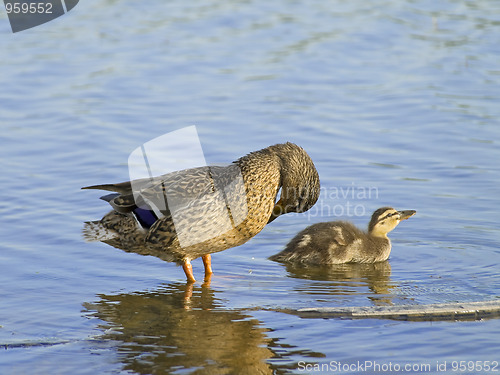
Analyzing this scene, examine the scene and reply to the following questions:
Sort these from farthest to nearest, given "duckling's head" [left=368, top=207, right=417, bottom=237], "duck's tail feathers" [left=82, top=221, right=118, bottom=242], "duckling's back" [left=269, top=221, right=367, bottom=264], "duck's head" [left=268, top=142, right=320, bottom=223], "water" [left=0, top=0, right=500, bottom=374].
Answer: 1. "duckling's head" [left=368, top=207, right=417, bottom=237]
2. "duckling's back" [left=269, top=221, right=367, bottom=264]
3. "duck's tail feathers" [left=82, top=221, right=118, bottom=242]
4. "duck's head" [left=268, top=142, right=320, bottom=223]
5. "water" [left=0, top=0, right=500, bottom=374]

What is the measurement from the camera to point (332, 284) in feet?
19.1

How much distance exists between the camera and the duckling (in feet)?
20.9

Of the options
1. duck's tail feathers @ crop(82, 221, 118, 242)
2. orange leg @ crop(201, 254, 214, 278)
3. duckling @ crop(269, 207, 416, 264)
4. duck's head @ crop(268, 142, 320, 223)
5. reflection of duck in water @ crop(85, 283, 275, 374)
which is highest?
duck's head @ crop(268, 142, 320, 223)

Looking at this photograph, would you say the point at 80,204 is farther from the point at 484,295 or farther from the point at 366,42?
the point at 366,42

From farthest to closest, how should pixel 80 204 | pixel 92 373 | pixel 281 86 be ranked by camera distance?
1. pixel 281 86
2. pixel 80 204
3. pixel 92 373

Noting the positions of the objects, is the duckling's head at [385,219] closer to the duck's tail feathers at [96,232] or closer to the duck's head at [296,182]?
the duck's head at [296,182]

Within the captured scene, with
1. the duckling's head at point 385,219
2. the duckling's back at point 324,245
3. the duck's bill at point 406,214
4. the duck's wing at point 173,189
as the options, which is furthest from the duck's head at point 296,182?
the duck's bill at point 406,214

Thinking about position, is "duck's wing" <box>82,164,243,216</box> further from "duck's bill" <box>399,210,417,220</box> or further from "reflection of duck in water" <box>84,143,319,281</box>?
"duck's bill" <box>399,210,417,220</box>

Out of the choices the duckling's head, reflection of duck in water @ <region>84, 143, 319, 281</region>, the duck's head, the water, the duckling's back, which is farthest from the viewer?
the duckling's head

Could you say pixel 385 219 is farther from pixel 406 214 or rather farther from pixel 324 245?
pixel 324 245

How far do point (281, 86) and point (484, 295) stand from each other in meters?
5.22

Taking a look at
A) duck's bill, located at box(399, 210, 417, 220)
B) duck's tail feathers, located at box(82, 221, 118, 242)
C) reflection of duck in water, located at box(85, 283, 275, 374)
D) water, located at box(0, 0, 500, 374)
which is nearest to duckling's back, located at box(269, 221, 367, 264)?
water, located at box(0, 0, 500, 374)

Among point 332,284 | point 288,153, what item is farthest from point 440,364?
point 288,153

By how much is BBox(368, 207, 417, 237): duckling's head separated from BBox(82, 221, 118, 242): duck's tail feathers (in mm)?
1956
